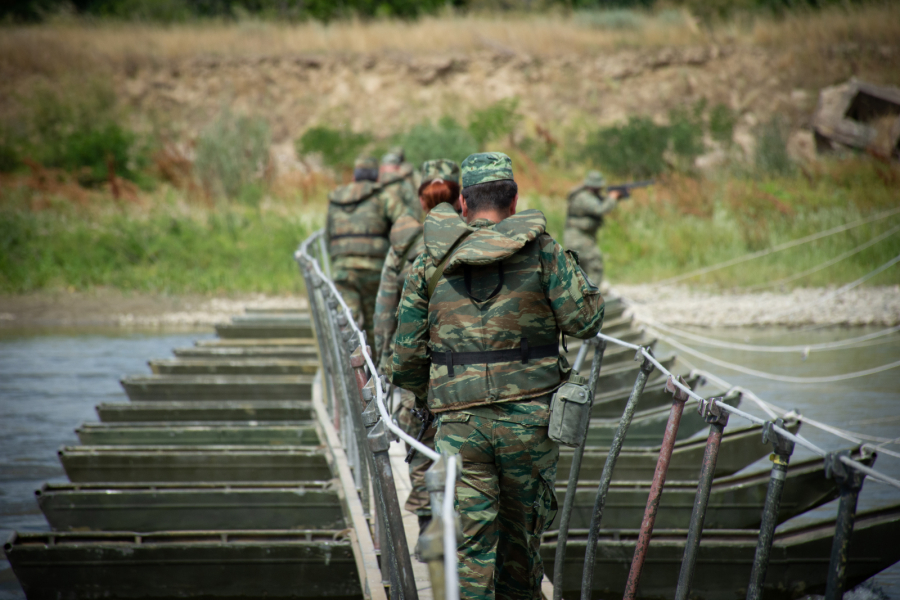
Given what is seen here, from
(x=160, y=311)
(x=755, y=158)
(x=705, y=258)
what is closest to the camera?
(x=160, y=311)

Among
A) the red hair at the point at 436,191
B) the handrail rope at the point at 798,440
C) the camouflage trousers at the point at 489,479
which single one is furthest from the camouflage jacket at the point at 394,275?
the camouflage trousers at the point at 489,479

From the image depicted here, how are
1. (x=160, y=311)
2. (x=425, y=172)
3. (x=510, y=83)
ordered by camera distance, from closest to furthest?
(x=425, y=172) < (x=160, y=311) < (x=510, y=83)

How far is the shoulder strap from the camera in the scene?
300cm

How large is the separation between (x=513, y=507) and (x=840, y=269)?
14.6m

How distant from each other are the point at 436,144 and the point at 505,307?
1876cm

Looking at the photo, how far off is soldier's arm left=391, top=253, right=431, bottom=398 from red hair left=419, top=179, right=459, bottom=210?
108 cm

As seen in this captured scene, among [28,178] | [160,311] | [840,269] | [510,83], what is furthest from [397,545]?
[510,83]

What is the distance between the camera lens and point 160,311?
15805 mm

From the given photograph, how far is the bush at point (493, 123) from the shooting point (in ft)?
77.8

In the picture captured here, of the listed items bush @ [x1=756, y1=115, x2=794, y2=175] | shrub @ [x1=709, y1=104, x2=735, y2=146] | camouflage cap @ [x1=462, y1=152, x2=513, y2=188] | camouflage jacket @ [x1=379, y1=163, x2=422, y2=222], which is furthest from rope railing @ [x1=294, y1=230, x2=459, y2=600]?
shrub @ [x1=709, y1=104, x2=735, y2=146]

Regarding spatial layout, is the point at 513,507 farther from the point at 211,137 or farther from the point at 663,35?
the point at 663,35

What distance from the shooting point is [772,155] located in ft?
68.4

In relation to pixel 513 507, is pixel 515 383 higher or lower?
higher

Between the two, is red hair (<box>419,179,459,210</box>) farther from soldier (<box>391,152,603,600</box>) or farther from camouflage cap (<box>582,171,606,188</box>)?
camouflage cap (<box>582,171,606,188</box>)
